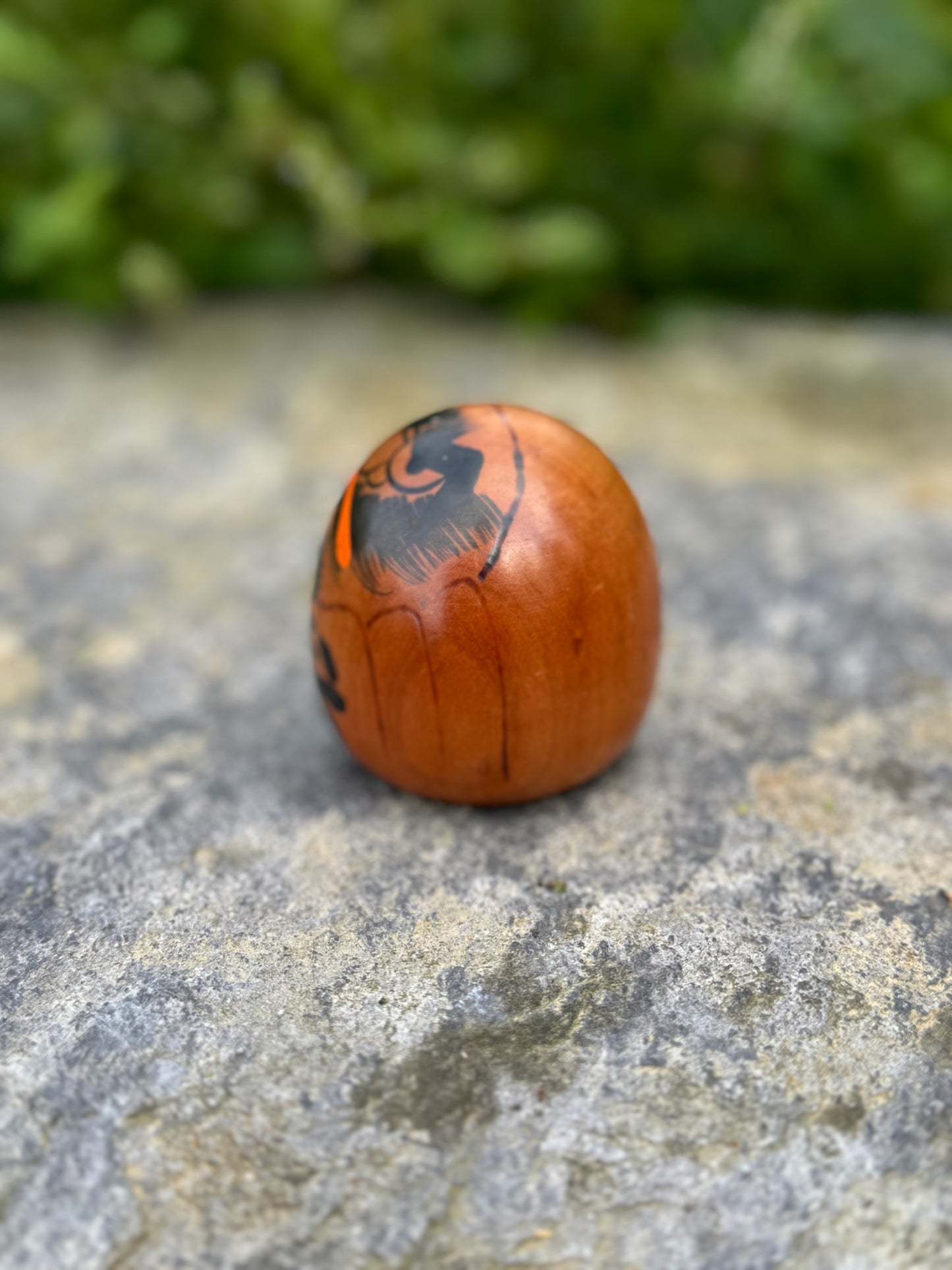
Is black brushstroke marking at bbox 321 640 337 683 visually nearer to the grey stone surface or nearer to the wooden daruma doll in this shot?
the wooden daruma doll

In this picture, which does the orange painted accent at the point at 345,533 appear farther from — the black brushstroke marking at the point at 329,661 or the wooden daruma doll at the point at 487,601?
the black brushstroke marking at the point at 329,661

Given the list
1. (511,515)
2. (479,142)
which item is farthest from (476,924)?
(479,142)

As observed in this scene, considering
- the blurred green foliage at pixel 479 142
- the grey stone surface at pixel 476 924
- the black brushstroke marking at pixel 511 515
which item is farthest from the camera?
the blurred green foliage at pixel 479 142

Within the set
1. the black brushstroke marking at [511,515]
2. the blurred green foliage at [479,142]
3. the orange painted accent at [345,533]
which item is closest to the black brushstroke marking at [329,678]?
the orange painted accent at [345,533]

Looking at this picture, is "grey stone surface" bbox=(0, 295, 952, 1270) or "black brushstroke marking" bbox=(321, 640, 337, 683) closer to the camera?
"grey stone surface" bbox=(0, 295, 952, 1270)

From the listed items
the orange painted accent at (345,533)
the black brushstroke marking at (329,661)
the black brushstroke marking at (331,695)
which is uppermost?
the orange painted accent at (345,533)

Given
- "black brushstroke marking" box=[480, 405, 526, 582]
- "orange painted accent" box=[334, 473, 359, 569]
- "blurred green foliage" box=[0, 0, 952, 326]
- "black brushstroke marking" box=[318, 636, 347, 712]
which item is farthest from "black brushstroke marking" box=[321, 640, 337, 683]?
"blurred green foliage" box=[0, 0, 952, 326]

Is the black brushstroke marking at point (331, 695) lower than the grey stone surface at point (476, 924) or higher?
higher
